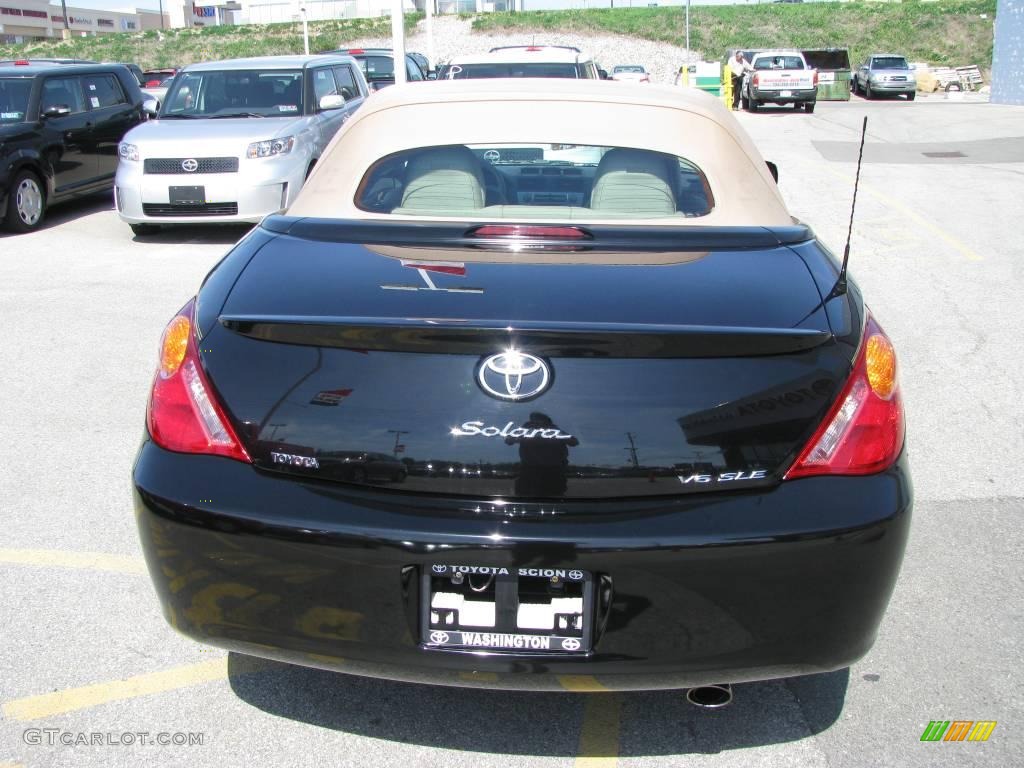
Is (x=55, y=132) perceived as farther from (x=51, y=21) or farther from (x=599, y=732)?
(x=51, y=21)

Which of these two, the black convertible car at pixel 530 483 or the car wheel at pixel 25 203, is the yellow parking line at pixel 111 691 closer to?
the black convertible car at pixel 530 483

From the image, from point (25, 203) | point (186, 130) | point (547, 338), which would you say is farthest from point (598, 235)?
point (25, 203)

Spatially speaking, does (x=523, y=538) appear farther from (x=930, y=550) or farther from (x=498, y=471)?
(x=930, y=550)

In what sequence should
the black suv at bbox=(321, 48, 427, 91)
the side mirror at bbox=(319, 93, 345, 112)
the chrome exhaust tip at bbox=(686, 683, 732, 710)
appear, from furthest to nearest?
the black suv at bbox=(321, 48, 427, 91) < the side mirror at bbox=(319, 93, 345, 112) < the chrome exhaust tip at bbox=(686, 683, 732, 710)

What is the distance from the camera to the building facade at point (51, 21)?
93.4 metres

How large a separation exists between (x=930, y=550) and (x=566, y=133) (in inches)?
79.7

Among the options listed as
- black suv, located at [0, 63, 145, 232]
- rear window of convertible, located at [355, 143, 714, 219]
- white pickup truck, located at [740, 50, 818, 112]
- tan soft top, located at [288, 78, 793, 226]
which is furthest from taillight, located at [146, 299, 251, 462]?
white pickup truck, located at [740, 50, 818, 112]

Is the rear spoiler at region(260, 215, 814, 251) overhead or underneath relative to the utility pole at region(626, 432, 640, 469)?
overhead

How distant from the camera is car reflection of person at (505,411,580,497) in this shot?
223 cm

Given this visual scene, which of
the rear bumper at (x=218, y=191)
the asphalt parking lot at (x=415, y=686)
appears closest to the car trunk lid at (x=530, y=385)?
the asphalt parking lot at (x=415, y=686)

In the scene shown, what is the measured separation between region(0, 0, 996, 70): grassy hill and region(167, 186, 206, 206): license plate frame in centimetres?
5337

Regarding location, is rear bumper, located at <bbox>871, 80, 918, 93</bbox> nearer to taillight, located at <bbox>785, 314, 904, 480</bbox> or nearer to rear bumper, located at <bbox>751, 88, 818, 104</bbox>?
rear bumper, located at <bbox>751, 88, 818, 104</bbox>

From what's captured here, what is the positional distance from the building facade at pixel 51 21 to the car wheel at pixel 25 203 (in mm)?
86461

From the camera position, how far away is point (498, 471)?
2238 mm
